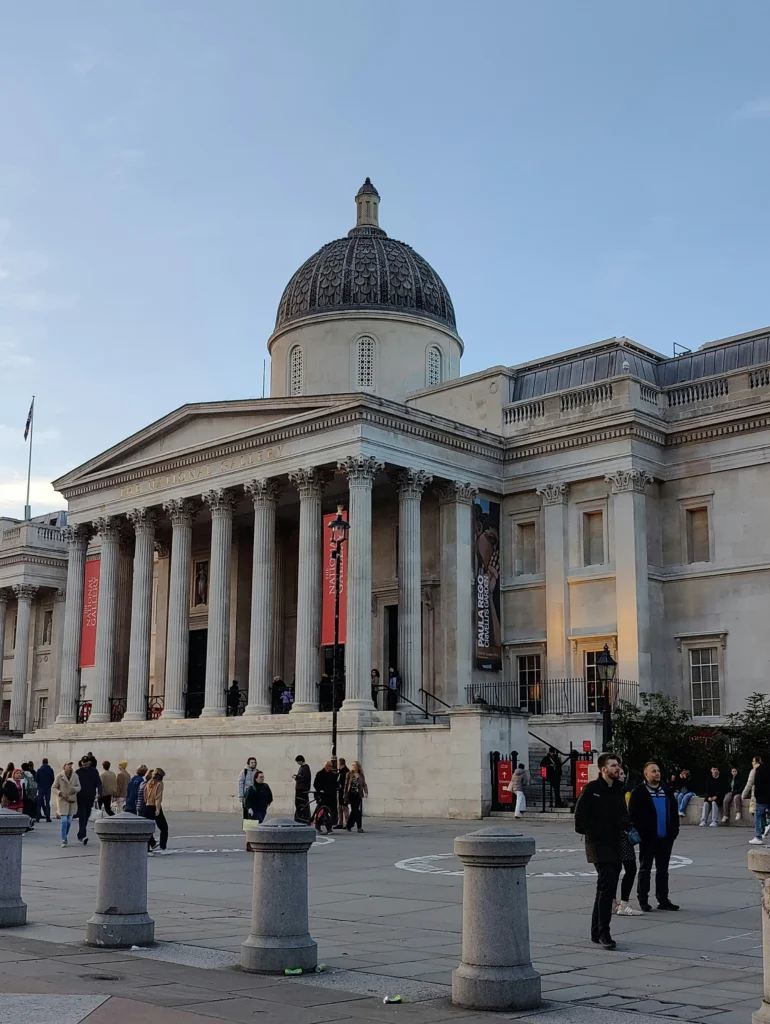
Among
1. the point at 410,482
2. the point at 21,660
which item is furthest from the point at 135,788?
the point at 21,660

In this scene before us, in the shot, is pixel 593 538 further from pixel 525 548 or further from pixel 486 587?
pixel 486 587

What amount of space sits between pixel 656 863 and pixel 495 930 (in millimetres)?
6183

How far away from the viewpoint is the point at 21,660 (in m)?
63.9

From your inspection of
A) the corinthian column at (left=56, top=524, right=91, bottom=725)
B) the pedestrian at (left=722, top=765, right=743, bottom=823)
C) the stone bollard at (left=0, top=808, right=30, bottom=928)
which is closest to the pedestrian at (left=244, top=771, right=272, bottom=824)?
the stone bollard at (left=0, top=808, right=30, bottom=928)

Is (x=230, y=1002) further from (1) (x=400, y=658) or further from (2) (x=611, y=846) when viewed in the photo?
(1) (x=400, y=658)

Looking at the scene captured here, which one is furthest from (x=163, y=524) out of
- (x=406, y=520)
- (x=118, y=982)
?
(x=118, y=982)

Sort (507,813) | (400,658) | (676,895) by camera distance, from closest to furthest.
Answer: (676,895) → (507,813) → (400,658)

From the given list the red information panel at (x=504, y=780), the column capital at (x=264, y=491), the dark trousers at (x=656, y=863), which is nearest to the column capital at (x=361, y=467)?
the column capital at (x=264, y=491)

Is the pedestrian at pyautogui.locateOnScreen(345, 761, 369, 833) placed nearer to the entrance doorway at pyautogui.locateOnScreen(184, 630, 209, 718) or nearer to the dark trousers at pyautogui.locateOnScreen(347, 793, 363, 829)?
the dark trousers at pyautogui.locateOnScreen(347, 793, 363, 829)

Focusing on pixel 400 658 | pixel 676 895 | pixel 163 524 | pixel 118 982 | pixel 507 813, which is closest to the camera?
pixel 118 982

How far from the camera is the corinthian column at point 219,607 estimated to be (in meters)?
43.6

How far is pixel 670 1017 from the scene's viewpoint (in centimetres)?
896

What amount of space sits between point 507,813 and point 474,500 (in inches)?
527

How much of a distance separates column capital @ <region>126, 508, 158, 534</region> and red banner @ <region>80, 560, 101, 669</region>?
12.0 ft
